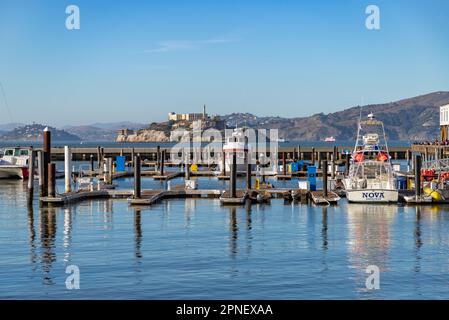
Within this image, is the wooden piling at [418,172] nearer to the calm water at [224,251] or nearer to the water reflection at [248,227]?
the calm water at [224,251]

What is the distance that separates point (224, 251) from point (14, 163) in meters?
58.2

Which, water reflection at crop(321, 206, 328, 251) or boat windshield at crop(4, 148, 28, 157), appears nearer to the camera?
water reflection at crop(321, 206, 328, 251)

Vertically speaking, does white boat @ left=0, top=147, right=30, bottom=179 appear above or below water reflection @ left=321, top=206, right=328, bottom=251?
above

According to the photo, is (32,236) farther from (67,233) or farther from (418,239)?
(418,239)

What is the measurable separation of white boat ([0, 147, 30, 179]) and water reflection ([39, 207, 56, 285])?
1380 inches

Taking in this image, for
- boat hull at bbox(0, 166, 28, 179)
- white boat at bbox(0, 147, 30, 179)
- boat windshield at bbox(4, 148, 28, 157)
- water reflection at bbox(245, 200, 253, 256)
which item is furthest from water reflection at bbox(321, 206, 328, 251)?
boat windshield at bbox(4, 148, 28, 157)

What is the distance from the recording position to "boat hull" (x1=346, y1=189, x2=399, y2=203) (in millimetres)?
56500

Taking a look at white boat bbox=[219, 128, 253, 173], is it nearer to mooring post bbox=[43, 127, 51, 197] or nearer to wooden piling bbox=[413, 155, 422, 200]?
mooring post bbox=[43, 127, 51, 197]
